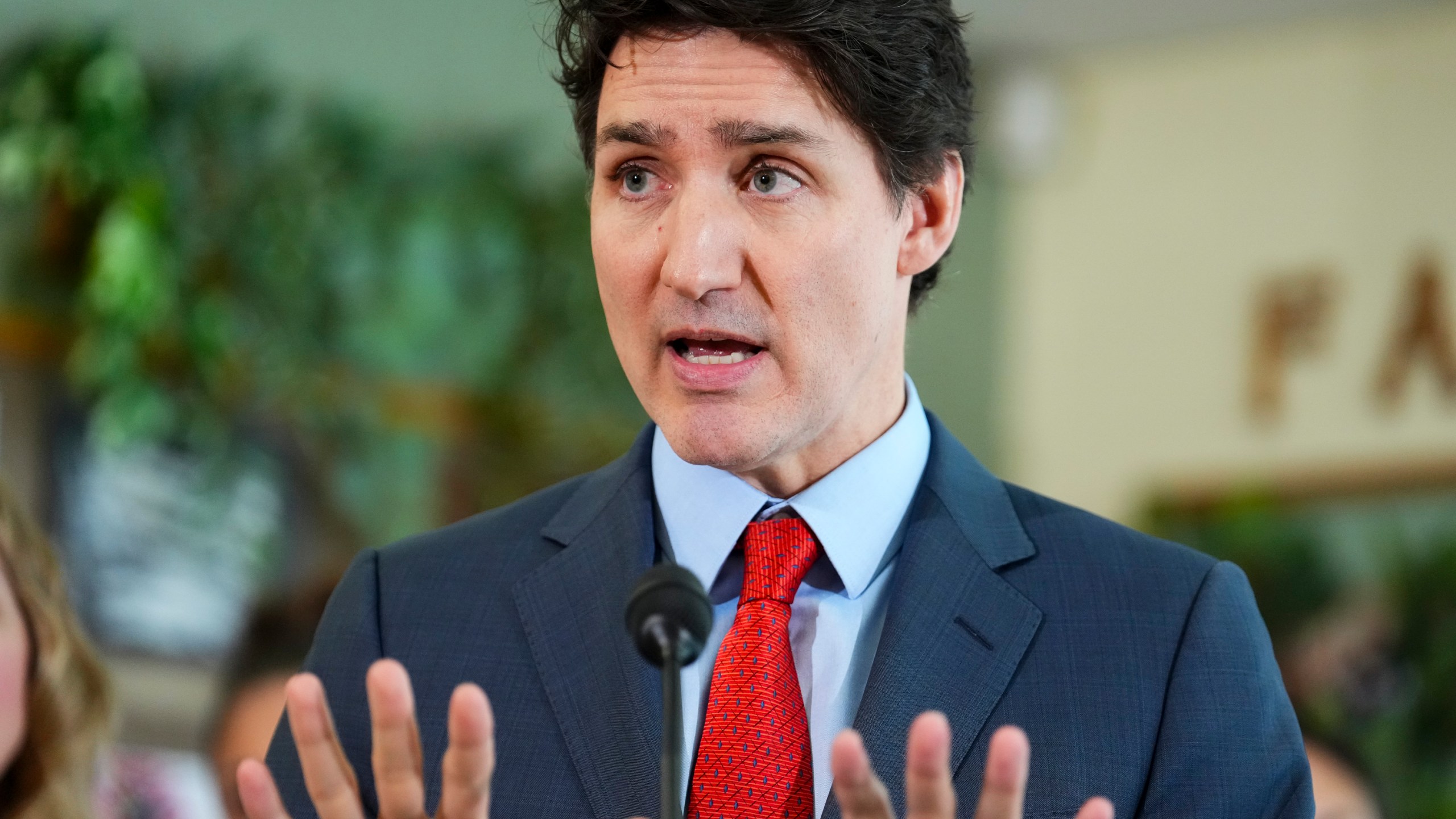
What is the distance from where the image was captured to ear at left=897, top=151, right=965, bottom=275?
1.61m

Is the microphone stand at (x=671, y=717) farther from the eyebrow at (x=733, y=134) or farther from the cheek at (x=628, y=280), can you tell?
the eyebrow at (x=733, y=134)

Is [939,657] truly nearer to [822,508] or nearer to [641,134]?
[822,508]

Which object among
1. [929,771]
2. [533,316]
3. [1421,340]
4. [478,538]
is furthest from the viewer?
[1421,340]

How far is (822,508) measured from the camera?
5.06ft

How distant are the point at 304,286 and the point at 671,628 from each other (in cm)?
298

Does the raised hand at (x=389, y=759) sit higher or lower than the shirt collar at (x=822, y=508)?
lower

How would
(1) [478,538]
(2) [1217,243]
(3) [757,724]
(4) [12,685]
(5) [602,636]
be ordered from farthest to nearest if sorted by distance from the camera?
(2) [1217,243]
(4) [12,685]
(1) [478,538]
(5) [602,636]
(3) [757,724]

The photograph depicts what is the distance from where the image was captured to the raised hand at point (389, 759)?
1.16 metres

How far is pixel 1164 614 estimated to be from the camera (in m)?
1.49

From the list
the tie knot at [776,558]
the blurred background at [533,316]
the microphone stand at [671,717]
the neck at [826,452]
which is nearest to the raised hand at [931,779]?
the microphone stand at [671,717]

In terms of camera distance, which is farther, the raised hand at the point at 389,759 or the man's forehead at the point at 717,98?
the man's forehead at the point at 717,98

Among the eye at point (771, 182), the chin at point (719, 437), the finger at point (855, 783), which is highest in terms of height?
the eye at point (771, 182)

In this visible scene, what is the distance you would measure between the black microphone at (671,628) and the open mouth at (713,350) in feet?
1.00

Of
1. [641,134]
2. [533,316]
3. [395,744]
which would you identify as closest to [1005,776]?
[395,744]
